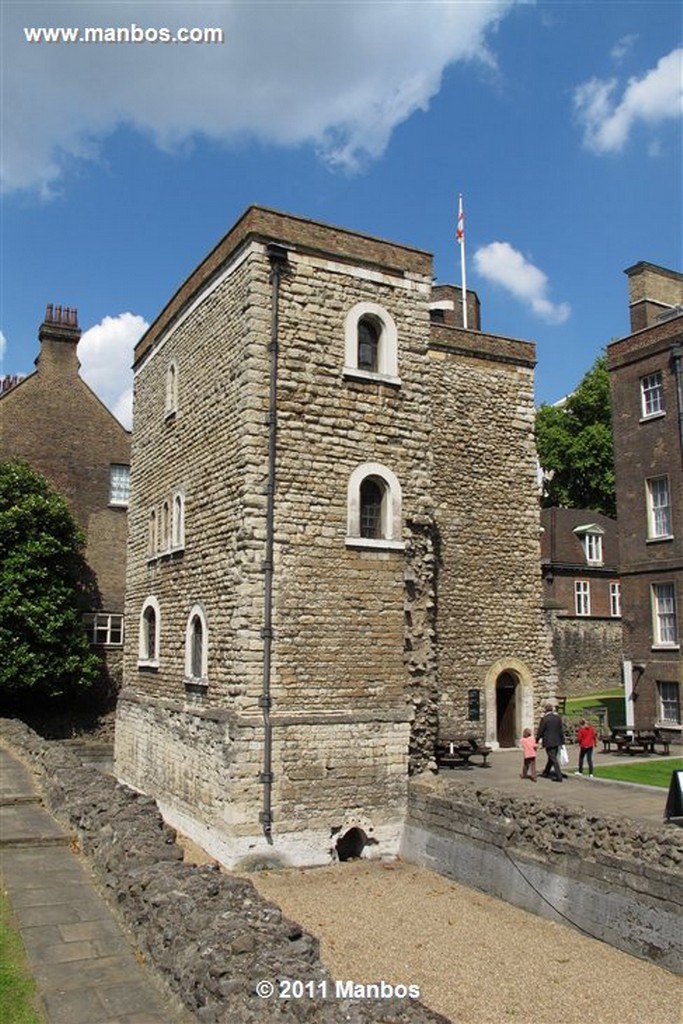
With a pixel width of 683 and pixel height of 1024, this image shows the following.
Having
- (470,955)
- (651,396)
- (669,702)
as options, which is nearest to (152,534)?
(470,955)

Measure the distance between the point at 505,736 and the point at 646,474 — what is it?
8.93 m

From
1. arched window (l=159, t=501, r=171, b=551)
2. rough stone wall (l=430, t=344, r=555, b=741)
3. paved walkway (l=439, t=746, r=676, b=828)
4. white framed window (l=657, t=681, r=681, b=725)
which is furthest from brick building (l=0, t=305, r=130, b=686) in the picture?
white framed window (l=657, t=681, r=681, b=725)

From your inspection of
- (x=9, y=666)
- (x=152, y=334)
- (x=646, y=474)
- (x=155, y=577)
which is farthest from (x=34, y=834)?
(x=646, y=474)

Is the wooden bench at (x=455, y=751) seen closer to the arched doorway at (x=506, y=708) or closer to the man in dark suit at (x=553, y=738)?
the man in dark suit at (x=553, y=738)

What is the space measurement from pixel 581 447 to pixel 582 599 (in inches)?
375

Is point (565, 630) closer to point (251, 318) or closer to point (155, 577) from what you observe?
point (155, 577)

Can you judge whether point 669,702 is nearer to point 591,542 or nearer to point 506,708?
point 506,708

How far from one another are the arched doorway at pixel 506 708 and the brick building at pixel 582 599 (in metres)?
17.0

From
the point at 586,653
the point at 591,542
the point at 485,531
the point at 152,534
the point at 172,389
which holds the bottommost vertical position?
the point at 586,653

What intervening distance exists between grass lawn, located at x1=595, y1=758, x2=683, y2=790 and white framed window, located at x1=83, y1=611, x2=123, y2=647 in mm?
17416

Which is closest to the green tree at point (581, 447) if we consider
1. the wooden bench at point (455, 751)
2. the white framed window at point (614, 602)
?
the white framed window at point (614, 602)

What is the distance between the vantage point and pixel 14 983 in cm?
652

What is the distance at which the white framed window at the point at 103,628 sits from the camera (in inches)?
1138

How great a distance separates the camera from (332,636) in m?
15.1
